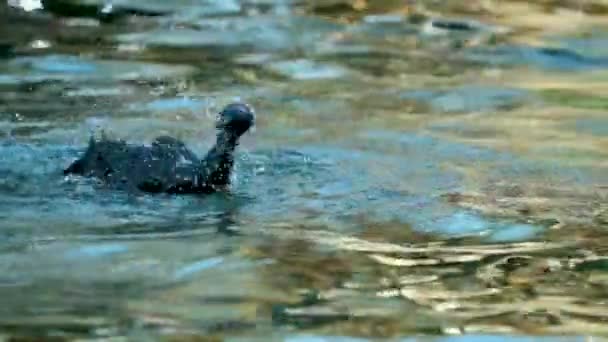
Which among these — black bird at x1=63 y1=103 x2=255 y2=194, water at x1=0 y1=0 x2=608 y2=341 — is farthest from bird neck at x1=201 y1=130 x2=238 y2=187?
water at x1=0 y1=0 x2=608 y2=341

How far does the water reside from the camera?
6.29 metres

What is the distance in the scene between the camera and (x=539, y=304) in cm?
638

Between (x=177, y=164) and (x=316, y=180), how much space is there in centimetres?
95

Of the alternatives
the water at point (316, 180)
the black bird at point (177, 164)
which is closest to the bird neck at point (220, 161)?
the black bird at point (177, 164)

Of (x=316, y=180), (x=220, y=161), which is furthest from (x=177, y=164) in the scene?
(x=316, y=180)

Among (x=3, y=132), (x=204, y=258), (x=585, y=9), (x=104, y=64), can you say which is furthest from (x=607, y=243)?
(x=585, y=9)

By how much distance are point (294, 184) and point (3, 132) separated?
7.06 feet

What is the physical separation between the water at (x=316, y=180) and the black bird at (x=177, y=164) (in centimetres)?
11

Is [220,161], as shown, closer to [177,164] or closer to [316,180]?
[177,164]

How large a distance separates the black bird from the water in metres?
0.11

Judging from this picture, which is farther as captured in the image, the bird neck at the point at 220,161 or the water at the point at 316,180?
the bird neck at the point at 220,161

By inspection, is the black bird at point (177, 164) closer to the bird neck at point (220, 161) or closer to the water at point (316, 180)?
the bird neck at point (220, 161)

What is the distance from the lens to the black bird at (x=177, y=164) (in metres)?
8.18

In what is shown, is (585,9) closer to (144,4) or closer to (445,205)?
(144,4)
